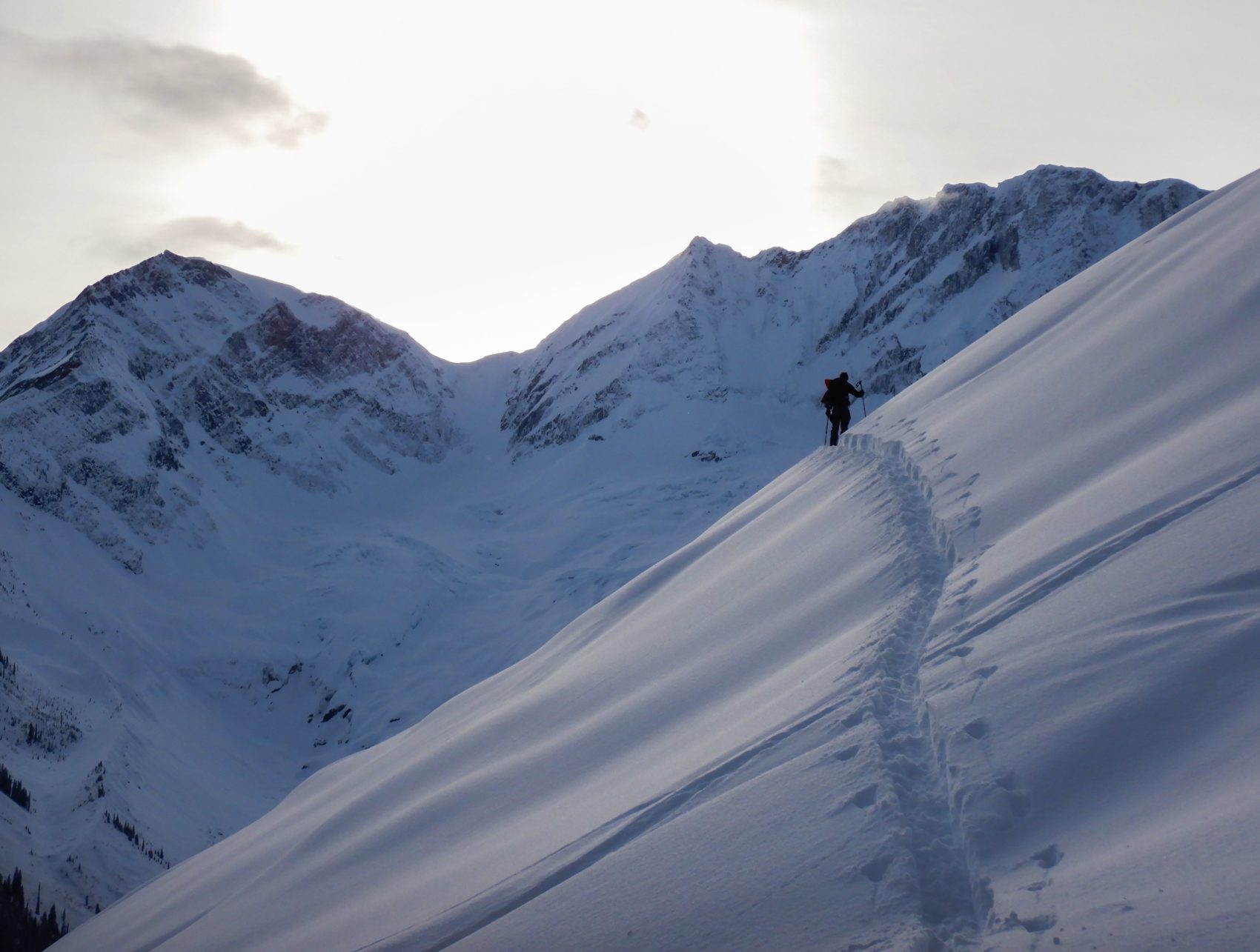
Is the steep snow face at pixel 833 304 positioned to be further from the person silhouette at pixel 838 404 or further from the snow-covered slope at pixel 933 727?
the snow-covered slope at pixel 933 727

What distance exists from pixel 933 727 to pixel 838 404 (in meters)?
14.3

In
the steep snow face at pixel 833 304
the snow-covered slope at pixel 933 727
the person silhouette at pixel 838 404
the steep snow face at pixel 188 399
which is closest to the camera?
the snow-covered slope at pixel 933 727

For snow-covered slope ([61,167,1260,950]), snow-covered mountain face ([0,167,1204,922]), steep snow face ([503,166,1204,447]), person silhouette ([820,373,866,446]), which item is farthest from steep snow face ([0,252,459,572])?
snow-covered slope ([61,167,1260,950])

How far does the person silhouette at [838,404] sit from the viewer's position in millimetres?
20828

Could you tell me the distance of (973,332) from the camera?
64.6 meters

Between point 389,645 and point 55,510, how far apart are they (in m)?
21.7

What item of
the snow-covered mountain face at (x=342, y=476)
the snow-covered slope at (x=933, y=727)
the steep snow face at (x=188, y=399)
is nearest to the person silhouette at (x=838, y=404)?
the snow-covered slope at (x=933, y=727)

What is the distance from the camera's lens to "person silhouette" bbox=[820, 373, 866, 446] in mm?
20828

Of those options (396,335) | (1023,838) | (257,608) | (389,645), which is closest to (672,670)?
(1023,838)

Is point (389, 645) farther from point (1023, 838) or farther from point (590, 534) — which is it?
point (1023, 838)

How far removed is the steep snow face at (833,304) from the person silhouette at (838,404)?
146 feet

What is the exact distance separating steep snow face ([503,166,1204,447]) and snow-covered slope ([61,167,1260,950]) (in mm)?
53357

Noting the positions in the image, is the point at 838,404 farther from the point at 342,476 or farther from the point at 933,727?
the point at 342,476

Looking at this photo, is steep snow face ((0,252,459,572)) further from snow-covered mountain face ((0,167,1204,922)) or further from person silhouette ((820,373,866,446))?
person silhouette ((820,373,866,446))
